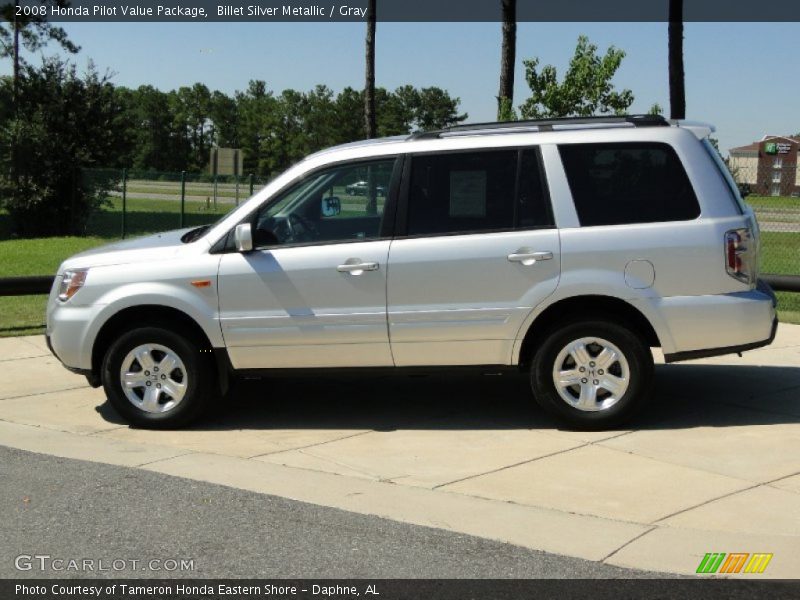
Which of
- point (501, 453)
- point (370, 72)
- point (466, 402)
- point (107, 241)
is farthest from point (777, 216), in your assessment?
point (501, 453)

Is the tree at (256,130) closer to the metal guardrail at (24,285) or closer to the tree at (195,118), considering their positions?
the tree at (195,118)

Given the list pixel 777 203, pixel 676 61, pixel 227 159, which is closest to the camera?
pixel 676 61

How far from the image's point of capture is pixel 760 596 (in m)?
4.50

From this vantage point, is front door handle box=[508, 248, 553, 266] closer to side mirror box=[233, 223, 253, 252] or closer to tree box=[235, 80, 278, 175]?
side mirror box=[233, 223, 253, 252]

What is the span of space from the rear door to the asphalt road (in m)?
1.85

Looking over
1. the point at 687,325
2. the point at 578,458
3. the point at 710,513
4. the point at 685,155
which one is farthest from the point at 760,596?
the point at 685,155

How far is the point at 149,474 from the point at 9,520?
1.02 metres

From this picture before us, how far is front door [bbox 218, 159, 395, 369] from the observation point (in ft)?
24.0

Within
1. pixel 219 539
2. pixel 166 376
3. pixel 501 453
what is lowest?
pixel 219 539

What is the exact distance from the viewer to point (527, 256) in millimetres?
7145

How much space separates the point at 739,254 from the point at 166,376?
396 cm

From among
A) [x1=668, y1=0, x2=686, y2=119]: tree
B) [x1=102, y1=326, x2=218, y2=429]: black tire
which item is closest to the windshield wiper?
[x1=102, y1=326, x2=218, y2=429]: black tire

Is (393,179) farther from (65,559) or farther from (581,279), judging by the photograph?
(65,559)

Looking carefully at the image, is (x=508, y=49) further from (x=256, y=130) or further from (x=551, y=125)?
(x=256, y=130)
